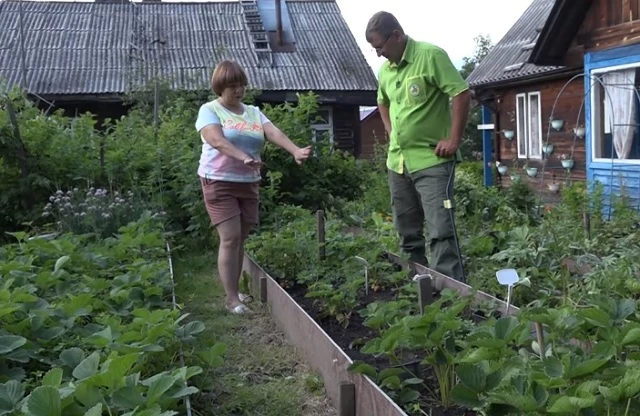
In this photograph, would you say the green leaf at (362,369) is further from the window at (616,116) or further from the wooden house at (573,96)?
the window at (616,116)

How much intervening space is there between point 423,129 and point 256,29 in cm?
1891

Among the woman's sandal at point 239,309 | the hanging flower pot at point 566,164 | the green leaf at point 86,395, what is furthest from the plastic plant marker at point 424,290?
the hanging flower pot at point 566,164

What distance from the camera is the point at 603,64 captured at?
35.8ft

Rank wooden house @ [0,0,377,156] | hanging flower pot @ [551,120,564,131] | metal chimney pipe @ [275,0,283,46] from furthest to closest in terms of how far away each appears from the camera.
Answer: metal chimney pipe @ [275,0,283,46] → wooden house @ [0,0,377,156] → hanging flower pot @ [551,120,564,131]

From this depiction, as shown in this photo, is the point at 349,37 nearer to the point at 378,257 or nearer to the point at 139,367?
the point at 378,257

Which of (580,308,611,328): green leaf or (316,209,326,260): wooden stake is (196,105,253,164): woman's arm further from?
(580,308,611,328): green leaf

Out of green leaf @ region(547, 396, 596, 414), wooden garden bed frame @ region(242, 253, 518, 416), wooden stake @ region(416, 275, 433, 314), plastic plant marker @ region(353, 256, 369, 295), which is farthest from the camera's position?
plastic plant marker @ region(353, 256, 369, 295)

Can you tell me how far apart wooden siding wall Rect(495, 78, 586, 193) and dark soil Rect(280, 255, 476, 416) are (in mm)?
7736

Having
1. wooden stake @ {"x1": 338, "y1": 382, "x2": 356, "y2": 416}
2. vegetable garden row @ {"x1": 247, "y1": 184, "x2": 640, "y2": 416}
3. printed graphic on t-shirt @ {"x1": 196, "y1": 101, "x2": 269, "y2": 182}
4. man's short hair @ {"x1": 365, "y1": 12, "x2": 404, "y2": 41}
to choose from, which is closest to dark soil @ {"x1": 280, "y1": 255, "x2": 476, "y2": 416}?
vegetable garden row @ {"x1": 247, "y1": 184, "x2": 640, "y2": 416}

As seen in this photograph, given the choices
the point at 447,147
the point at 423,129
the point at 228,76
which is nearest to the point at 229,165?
the point at 228,76

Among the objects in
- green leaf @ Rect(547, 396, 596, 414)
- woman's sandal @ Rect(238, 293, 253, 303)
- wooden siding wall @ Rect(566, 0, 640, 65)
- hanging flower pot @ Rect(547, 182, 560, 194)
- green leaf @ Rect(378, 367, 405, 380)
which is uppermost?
wooden siding wall @ Rect(566, 0, 640, 65)

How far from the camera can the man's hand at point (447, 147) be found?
442 centimetres

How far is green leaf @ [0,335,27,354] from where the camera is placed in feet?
7.84

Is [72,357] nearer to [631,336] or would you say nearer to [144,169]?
[631,336]
